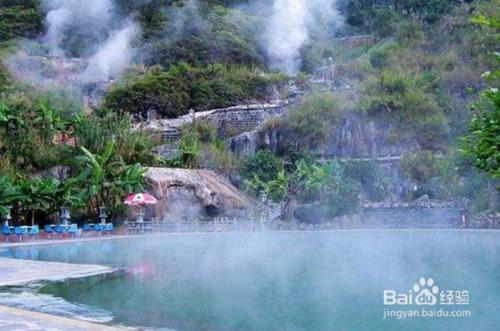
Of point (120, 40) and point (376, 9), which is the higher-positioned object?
Answer: point (376, 9)

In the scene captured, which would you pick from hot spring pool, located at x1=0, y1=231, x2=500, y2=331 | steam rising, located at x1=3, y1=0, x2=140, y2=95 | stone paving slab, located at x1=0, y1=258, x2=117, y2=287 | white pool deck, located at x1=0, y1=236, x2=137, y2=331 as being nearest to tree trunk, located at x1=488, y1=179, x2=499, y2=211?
hot spring pool, located at x1=0, y1=231, x2=500, y2=331

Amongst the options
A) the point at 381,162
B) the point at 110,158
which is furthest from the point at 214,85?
the point at 110,158

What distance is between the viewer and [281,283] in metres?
10.1

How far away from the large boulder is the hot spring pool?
21.5 feet

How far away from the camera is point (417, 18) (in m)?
44.0

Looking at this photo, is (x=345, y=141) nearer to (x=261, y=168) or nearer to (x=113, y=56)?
(x=261, y=168)

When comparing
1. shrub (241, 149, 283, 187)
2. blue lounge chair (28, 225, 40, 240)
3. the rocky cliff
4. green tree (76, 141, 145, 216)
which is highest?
the rocky cliff

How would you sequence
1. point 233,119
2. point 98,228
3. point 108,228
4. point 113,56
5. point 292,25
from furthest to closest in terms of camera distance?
point 292,25 → point 113,56 → point 233,119 → point 108,228 → point 98,228

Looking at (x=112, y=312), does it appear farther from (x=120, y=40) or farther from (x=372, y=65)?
(x=120, y=40)

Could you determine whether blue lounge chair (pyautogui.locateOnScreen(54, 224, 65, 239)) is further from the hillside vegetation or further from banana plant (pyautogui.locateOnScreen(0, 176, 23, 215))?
banana plant (pyautogui.locateOnScreen(0, 176, 23, 215))

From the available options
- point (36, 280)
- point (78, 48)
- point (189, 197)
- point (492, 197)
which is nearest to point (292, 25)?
point (78, 48)

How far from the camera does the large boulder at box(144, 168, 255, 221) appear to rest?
24766 millimetres

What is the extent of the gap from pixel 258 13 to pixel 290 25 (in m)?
5.35

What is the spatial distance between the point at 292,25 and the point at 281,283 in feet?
133
